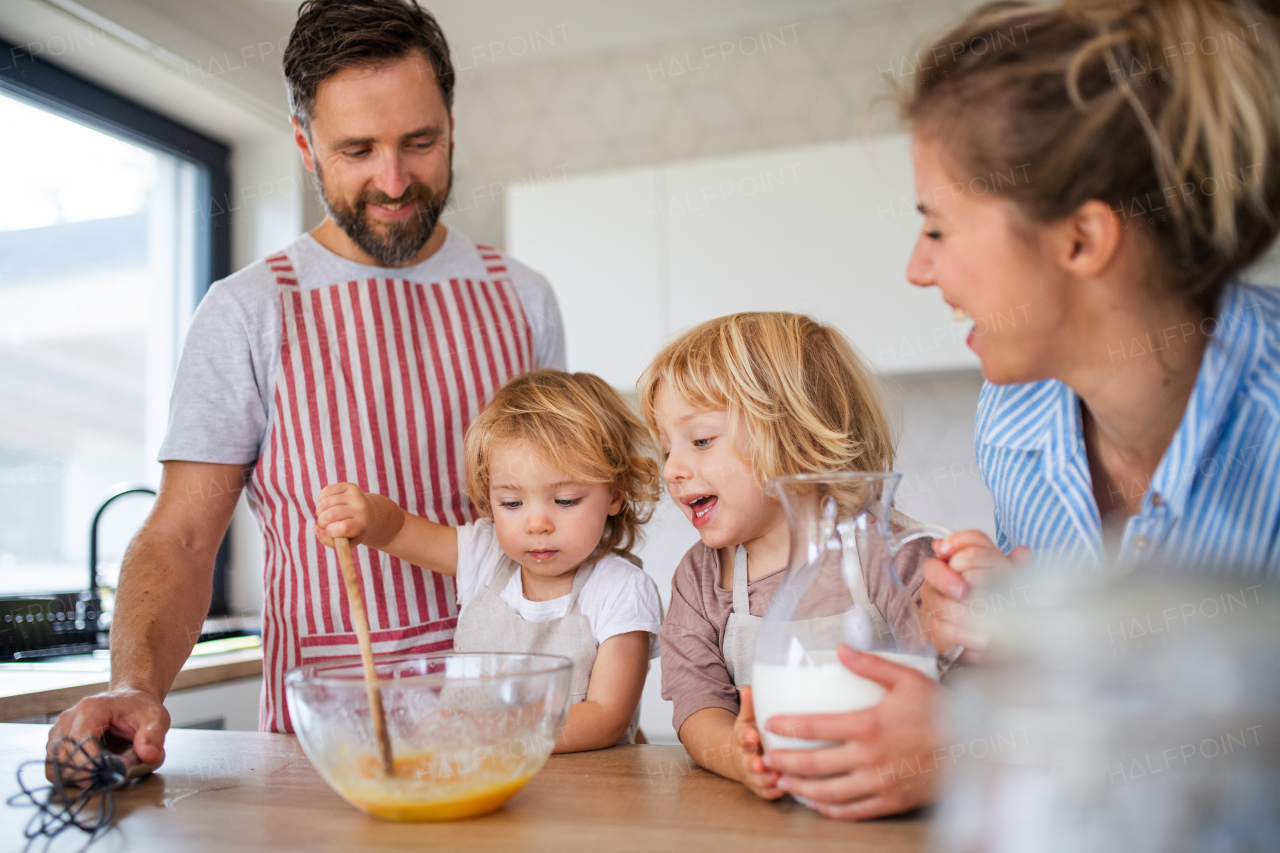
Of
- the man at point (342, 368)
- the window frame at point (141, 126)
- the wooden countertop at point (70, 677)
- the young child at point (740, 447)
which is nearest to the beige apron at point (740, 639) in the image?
the young child at point (740, 447)

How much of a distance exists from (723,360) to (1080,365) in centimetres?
43

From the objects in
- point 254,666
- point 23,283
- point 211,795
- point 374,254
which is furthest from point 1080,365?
point 23,283

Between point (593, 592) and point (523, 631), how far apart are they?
0.10 metres

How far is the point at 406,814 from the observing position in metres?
0.69

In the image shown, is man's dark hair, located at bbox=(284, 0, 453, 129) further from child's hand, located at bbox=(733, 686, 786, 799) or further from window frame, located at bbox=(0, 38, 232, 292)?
window frame, located at bbox=(0, 38, 232, 292)

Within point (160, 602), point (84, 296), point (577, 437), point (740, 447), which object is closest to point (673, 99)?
point (84, 296)

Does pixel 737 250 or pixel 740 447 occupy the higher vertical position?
pixel 737 250

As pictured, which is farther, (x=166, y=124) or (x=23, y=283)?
(x=166, y=124)

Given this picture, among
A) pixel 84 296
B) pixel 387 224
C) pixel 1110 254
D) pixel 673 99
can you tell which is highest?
pixel 673 99

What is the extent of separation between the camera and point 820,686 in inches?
26.5

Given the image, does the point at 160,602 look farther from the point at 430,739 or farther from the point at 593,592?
the point at 430,739

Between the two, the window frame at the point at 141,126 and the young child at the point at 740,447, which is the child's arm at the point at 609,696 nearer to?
the young child at the point at 740,447

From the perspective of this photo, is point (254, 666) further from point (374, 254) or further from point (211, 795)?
point (211, 795)

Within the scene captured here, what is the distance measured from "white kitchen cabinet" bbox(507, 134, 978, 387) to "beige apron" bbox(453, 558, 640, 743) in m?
1.41
